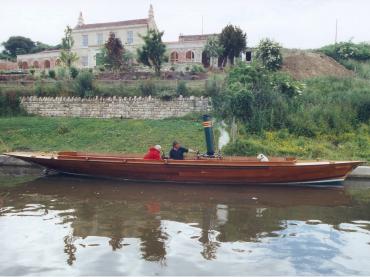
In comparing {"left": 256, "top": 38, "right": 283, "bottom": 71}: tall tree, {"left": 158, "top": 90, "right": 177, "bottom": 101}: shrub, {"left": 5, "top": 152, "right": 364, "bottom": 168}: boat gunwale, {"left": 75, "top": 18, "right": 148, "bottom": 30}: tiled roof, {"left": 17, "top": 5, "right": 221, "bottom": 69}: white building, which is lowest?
{"left": 5, "top": 152, "right": 364, "bottom": 168}: boat gunwale

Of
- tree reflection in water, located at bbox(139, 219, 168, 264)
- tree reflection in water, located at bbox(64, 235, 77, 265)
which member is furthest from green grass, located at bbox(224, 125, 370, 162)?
tree reflection in water, located at bbox(64, 235, 77, 265)

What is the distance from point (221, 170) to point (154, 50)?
60.8 ft

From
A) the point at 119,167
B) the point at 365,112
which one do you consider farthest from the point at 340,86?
the point at 119,167

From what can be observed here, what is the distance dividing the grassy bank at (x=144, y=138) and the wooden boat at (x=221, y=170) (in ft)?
9.20

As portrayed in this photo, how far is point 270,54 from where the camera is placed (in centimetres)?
2669

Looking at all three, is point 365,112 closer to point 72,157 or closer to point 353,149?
point 353,149

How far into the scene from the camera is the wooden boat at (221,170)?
13.2 m

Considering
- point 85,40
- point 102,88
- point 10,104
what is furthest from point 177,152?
point 85,40

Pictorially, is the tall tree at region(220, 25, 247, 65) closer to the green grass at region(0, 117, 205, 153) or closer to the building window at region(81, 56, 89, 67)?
the green grass at region(0, 117, 205, 153)

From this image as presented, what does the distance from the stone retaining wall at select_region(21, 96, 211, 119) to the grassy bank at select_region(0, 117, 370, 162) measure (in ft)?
3.70

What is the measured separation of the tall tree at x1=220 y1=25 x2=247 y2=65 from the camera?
1289 inches

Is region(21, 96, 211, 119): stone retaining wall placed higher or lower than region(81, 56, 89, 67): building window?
lower

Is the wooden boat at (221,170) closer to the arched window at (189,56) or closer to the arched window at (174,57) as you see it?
the arched window at (189,56)

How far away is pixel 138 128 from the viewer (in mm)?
20094
